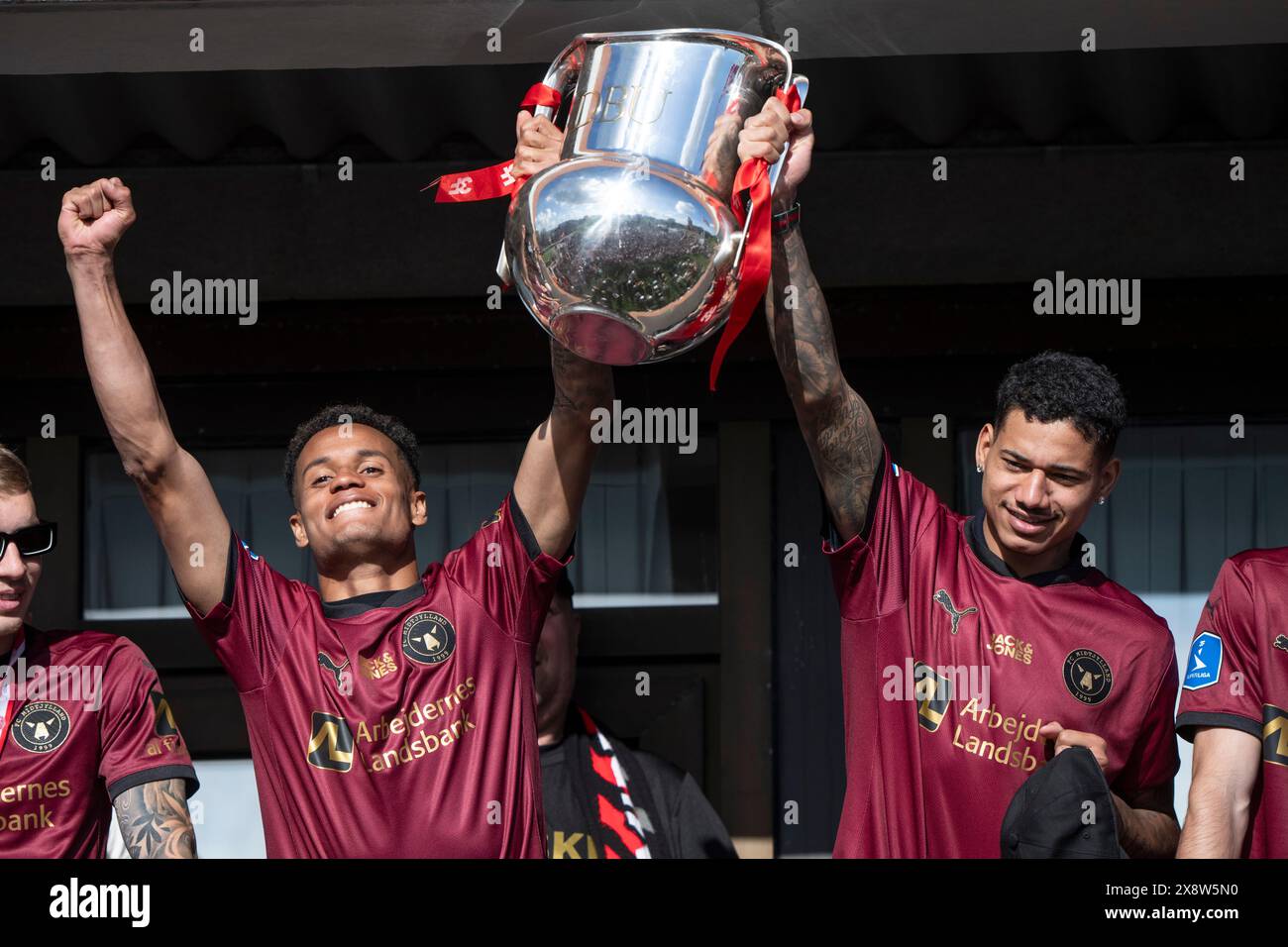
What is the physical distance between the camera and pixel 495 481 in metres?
4.78

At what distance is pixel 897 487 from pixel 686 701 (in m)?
1.50

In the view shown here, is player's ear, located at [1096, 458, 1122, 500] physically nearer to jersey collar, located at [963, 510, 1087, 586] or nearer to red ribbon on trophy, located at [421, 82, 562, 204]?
jersey collar, located at [963, 510, 1087, 586]

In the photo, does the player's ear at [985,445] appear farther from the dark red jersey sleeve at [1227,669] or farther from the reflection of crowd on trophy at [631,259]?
the reflection of crowd on trophy at [631,259]

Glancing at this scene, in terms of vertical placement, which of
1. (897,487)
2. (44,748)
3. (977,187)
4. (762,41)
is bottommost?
(44,748)

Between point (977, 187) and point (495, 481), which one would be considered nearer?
point (977, 187)

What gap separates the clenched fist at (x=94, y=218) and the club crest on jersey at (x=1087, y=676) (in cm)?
182

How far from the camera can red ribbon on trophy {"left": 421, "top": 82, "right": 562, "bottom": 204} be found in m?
2.89

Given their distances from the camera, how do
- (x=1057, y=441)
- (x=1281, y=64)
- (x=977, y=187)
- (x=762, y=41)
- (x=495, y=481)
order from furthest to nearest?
(x=495, y=481)
(x=977, y=187)
(x=1281, y=64)
(x=1057, y=441)
(x=762, y=41)

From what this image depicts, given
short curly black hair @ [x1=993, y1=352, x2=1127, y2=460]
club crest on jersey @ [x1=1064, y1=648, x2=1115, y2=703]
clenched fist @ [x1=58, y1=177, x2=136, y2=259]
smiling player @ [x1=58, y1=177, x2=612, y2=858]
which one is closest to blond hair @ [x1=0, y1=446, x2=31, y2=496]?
smiling player @ [x1=58, y1=177, x2=612, y2=858]

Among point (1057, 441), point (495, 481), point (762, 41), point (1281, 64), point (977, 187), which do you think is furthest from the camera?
point (495, 481)

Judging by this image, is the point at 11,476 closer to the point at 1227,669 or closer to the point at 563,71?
the point at 563,71

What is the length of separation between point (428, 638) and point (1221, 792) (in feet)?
4.61
